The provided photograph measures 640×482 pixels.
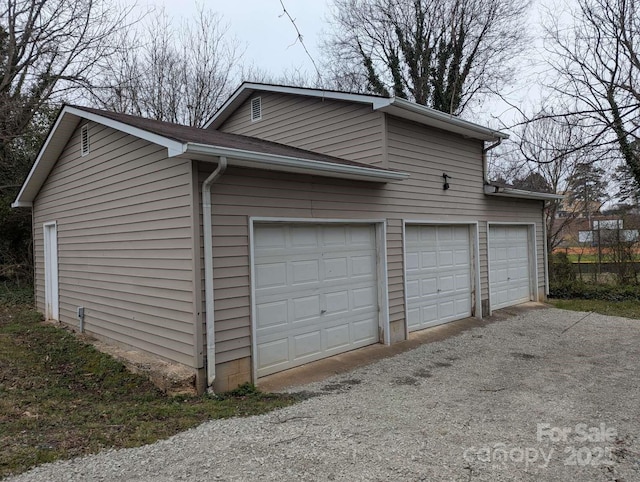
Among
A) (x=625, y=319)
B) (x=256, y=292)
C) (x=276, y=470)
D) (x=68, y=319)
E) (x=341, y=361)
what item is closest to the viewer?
(x=276, y=470)

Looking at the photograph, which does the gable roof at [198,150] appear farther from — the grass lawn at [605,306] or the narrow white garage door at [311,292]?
the grass lawn at [605,306]

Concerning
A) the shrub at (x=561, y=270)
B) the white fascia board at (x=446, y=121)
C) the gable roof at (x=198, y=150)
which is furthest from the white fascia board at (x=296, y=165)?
the shrub at (x=561, y=270)

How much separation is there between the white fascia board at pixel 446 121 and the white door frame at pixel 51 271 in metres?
6.96

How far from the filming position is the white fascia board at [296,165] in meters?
4.54

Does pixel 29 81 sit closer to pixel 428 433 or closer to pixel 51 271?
pixel 51 271

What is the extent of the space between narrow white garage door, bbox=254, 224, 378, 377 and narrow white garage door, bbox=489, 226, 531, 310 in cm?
424

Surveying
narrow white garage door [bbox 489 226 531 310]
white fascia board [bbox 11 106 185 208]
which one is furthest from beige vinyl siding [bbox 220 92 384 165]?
narrow white garage door [bbox 489 226 531 310]

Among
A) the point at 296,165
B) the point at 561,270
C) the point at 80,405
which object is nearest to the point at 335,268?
the point at 296,165

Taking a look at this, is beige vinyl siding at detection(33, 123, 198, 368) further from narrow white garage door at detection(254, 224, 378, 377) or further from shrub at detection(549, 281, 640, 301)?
shrub at detection(549, 281, 640, 301)

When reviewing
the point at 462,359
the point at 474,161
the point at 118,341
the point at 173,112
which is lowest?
the point at 462,359

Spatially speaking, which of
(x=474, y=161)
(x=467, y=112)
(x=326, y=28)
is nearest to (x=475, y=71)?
(x=467, y=112)

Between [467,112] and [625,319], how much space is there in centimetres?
1194

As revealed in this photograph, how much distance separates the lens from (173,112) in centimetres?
1702

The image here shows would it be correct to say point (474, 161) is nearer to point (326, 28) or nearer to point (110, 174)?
point (110, 174)
